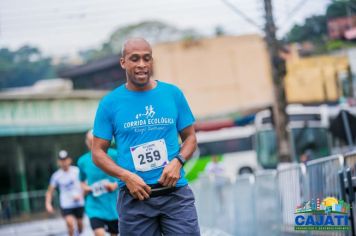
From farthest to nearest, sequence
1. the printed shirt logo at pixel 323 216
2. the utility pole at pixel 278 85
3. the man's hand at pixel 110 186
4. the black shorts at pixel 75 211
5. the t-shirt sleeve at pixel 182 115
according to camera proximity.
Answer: the utility pole at pixel 278 85 → the black shorts at pixel 75 211 → the man's hand at pixel 110 186 → the printed shirt logo at pixel 323 216 → the t-shirt sleeve at pixel 182 115

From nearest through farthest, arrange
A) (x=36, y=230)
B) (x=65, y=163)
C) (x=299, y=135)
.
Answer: (x=65, y=163)
(x=36, y=230)
(x=299, y=135)

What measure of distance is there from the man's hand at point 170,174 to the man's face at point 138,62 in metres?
0.63

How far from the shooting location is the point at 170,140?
5418 millimetres

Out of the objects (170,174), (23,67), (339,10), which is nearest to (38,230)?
Answer: (339,10)

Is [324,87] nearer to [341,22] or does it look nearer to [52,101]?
[341,22]

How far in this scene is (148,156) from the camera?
5305 mm

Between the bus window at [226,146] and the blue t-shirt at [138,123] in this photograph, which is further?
the bus window at [226,146]

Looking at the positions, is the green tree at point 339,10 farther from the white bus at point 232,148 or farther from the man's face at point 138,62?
the man's face at point 138,62

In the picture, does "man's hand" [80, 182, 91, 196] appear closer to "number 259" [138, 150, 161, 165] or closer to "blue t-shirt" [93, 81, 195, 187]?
"blue t-shirt" [93, 81, 195, 187]

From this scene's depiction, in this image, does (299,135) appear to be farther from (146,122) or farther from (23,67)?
(146,122)

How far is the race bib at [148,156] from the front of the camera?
17.4ft

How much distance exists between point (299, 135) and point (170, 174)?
1139 inches

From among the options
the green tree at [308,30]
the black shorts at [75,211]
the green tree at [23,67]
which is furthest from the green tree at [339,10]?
the green tree at [23,67]

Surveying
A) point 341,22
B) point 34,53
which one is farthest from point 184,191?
point 34,53
